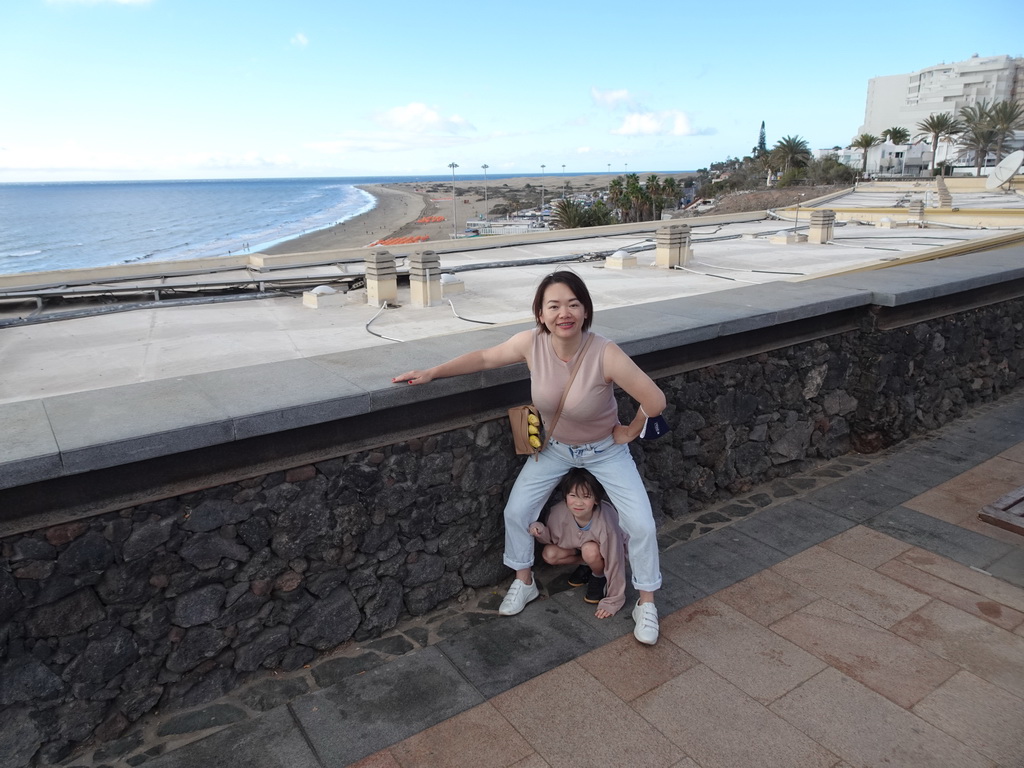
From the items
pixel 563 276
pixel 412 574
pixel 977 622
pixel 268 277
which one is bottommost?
pixel 977 622

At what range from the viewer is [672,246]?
456 inches

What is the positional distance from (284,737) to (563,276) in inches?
88.4

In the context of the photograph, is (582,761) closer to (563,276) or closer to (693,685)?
(693,685)

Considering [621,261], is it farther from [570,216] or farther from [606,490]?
[570,216]

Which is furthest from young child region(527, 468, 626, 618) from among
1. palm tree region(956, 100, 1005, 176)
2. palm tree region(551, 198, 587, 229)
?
palm tree region(956, 100, 1005, 176)

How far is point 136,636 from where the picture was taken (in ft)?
9.46

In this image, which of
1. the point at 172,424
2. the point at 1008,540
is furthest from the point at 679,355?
the point at 172,424

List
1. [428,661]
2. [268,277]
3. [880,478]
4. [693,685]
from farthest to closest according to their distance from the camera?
1. [268,277]
2. [880,478]
3. [428,661]
4. [693,685]

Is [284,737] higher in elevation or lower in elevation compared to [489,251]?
lower

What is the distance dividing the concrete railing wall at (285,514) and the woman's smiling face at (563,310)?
0.51 metres

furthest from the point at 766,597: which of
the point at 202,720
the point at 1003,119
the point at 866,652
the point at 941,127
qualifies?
the point at 941,127

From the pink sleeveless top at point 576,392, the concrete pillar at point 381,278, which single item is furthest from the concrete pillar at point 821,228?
the pink sleeveless top at point 576,392

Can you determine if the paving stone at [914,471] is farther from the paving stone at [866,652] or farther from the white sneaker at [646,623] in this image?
the white sneaker at [646,623]

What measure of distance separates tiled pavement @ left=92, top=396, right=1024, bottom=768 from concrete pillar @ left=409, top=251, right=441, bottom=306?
6.07 m
